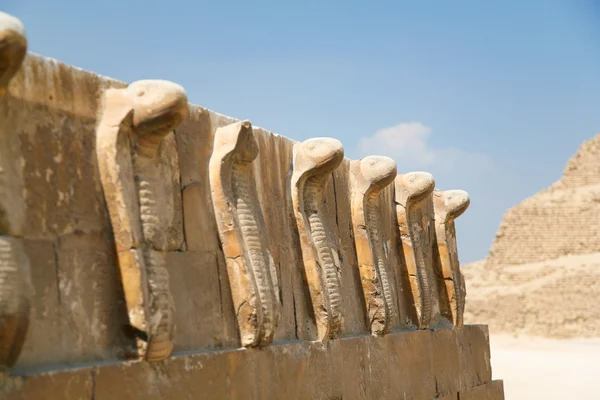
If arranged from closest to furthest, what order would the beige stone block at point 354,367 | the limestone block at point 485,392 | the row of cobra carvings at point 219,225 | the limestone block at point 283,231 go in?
1. the row of cobra carvings at point 219,225
2. the limestone block at point 283,231
3. the beige stone block at point 354,367
4. the limestone block at point 485,392

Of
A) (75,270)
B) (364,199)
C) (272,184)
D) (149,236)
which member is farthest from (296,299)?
(75,270)

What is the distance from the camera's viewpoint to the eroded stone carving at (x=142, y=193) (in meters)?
4.54

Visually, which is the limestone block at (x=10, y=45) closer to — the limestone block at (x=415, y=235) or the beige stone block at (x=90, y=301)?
the beige stone block at (x=90, y=301)

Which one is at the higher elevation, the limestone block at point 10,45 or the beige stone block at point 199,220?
the limestone block at point 10,45

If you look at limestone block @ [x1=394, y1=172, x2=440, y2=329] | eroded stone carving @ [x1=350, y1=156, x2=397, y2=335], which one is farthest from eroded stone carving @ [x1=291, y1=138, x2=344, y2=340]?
limestone block @ [x1=394, y1=172, x2=440, y2=329]

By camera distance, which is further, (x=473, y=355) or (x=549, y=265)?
(x=549, y=265)

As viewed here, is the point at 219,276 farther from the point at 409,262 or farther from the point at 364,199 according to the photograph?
the point at 409,262

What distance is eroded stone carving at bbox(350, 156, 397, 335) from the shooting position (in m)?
7.53

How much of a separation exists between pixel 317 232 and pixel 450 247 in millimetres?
3292

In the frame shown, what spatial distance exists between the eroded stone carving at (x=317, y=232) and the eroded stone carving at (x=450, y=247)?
2870mm

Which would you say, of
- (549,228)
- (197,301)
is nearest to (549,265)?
(549,228)

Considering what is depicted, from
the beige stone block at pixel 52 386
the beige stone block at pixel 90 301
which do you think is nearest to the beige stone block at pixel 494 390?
the beige stone block at pixel 90 301

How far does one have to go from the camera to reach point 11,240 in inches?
152

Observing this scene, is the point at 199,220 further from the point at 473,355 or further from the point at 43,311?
the point at 473,355
